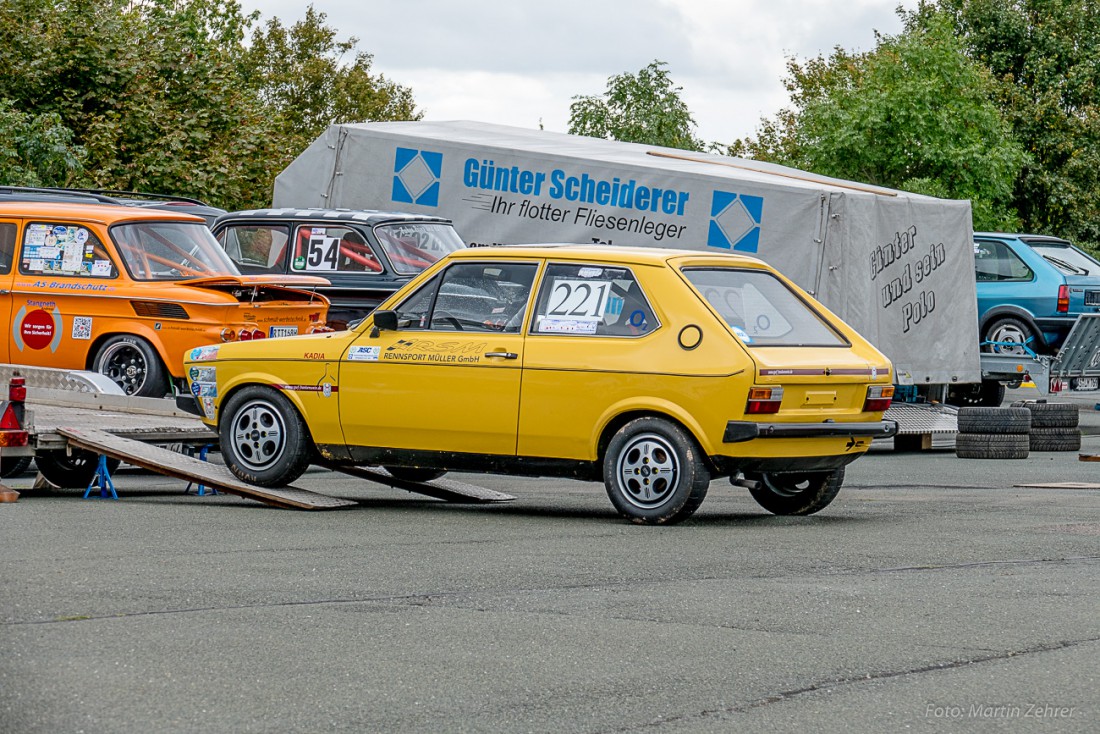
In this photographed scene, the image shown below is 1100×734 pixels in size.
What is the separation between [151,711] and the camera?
5.08 metres

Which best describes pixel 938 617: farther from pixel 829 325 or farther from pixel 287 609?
pixel 829 325

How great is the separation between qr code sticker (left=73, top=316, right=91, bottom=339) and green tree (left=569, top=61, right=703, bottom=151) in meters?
33.6

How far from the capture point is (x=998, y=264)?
21.5m

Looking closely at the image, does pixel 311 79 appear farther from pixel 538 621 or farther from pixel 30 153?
pixel 538 621

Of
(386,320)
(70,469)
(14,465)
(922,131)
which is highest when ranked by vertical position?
(922,131)

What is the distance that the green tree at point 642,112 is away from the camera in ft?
153

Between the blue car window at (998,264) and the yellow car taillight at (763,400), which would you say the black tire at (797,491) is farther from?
the blue car window at (998,264)

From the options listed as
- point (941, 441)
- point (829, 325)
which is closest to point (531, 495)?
point (829, 325)

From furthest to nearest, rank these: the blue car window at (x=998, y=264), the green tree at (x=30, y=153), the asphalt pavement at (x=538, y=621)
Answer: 1. the green tree at (x=30, y=153)
2. the blue car window at (x=998, y=264)
3. the asphalt pavement at (x=538, y=621)

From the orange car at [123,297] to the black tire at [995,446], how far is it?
721cm

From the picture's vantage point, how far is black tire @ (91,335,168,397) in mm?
13453

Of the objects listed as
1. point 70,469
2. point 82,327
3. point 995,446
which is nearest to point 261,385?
point 70,469

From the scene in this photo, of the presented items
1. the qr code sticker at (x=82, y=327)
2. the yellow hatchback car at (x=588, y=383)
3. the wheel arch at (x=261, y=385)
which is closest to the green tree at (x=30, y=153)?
the qr code sticker at (x=82, y=327)

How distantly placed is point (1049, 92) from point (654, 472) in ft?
141
